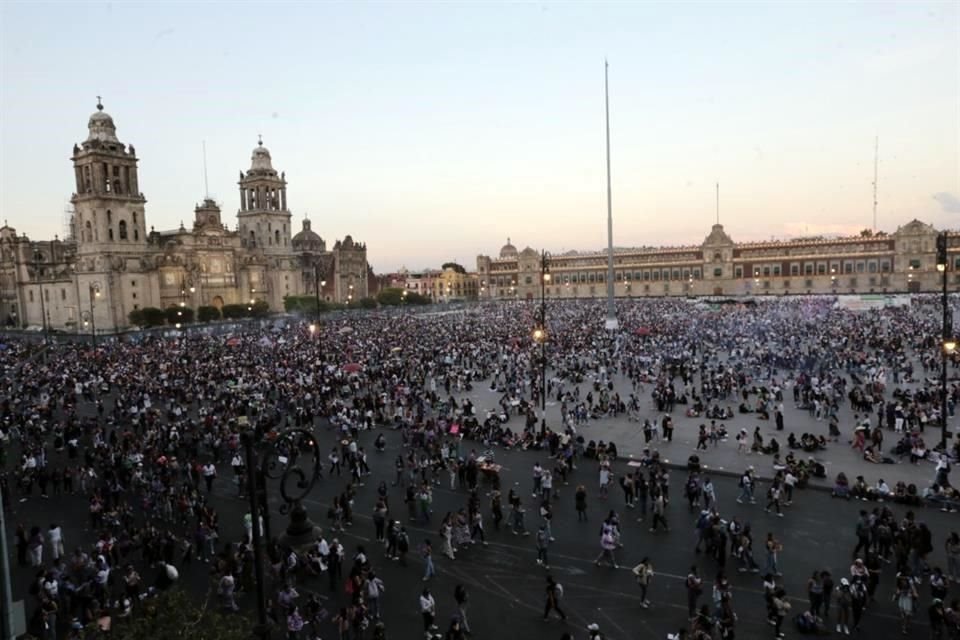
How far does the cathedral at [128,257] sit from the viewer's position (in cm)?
7194

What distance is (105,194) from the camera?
71812 mm

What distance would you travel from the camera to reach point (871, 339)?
1614 inches

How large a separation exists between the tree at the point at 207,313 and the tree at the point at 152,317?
192 inches

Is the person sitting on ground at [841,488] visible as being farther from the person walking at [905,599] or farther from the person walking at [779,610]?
the person walking at [779,610]

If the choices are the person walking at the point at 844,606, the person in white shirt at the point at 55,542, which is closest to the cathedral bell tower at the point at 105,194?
the person in white shirt at the point at 55,542

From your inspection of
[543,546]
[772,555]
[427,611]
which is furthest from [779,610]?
[427,611]

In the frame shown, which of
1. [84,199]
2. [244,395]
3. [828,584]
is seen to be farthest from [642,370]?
[84,199]

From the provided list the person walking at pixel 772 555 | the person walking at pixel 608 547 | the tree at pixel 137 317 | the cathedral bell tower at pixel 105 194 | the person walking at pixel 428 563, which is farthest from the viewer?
the cathedral bell tower at pixel 105 194

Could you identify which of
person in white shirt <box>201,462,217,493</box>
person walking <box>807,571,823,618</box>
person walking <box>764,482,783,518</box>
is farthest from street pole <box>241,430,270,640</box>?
person in white shirt <box>201,462,217,493</box>

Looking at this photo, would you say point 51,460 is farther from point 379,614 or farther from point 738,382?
point 738,382

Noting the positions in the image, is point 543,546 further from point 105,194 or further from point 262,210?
point 262,210

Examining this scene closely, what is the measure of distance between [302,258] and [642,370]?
90.7 m

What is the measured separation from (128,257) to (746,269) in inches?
4156

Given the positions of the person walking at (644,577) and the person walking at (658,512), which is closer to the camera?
the person walking at (644,577)
